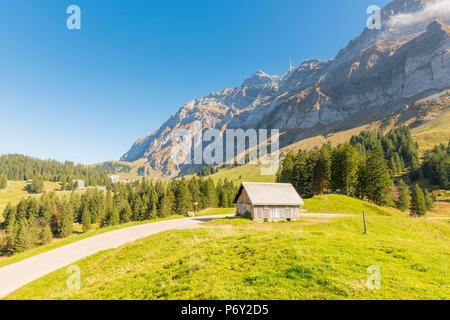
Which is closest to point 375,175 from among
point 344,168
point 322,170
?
point 344,168

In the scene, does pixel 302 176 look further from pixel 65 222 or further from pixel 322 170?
pixel 65 222

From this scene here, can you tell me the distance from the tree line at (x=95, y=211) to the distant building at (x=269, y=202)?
41.8 metres

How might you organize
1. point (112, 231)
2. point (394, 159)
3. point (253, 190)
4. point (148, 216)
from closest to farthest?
1. point (112, 231)
2. point (253, 190)
3. point (148, 216)
4. point (394, 159)

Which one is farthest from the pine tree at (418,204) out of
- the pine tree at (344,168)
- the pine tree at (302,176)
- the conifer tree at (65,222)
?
the conifer tree at (65,222)

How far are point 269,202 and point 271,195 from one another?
2.28 m

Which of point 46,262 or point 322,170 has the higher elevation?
point 322,170

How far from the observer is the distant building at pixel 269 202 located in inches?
1583

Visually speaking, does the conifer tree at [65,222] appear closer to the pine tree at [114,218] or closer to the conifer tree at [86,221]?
the conifer tree at [86,221]

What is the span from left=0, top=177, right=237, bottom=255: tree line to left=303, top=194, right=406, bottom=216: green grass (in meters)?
43.1

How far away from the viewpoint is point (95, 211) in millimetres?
119188
